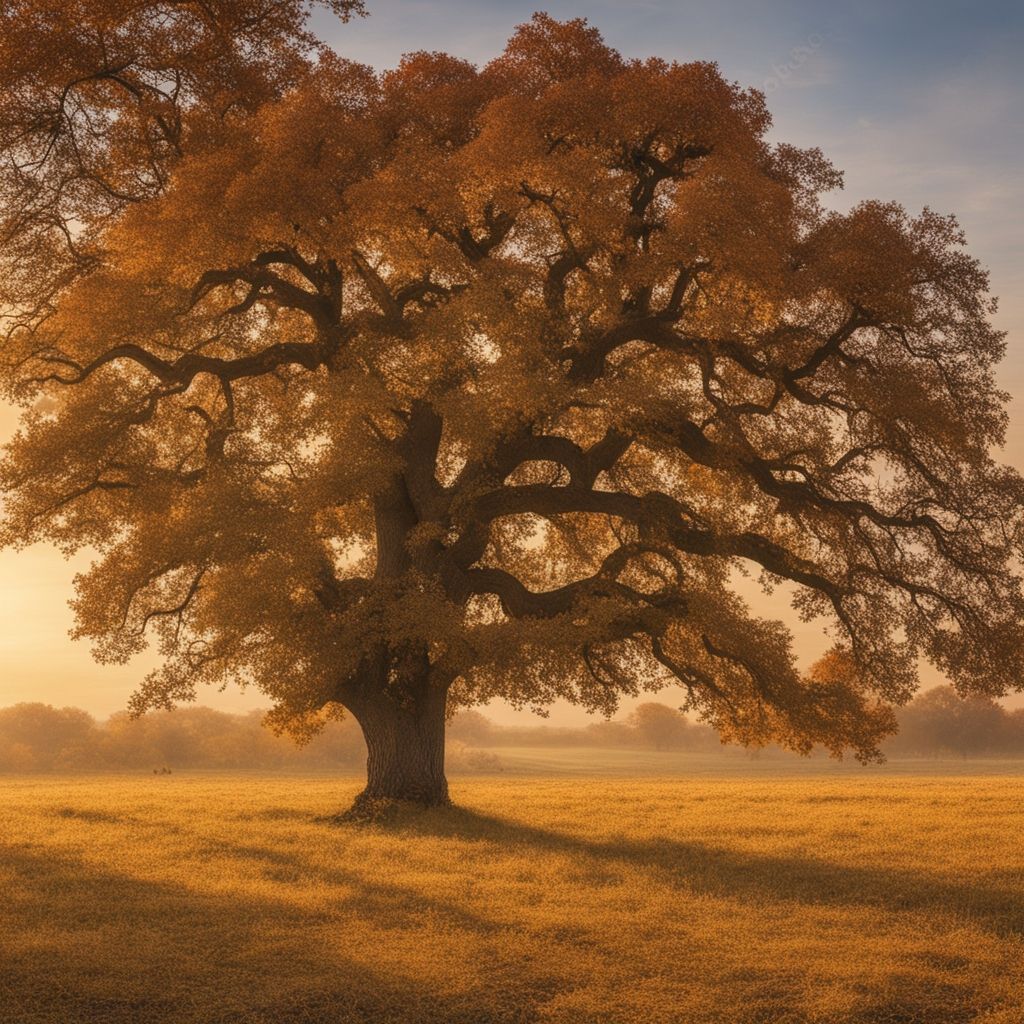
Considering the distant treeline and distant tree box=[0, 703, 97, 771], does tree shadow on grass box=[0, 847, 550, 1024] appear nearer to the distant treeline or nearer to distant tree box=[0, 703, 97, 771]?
the distant treeline

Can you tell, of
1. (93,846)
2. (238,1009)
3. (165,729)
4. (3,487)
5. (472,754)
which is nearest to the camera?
(238,1009)

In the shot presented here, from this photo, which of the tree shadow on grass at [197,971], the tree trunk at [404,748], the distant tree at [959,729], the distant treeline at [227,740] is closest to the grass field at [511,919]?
the tree shadow on grass at [197,971]

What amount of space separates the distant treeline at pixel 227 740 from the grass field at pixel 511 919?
30588 mm

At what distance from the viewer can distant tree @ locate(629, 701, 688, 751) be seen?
97.0m

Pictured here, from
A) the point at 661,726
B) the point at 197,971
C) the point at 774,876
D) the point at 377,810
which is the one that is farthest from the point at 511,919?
the point at 661,726

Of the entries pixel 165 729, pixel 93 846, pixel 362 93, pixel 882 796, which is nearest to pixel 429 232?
pixel 362 93

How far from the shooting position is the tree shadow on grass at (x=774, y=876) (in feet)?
51.6

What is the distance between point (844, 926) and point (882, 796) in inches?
779

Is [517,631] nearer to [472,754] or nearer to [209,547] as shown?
[209,547]

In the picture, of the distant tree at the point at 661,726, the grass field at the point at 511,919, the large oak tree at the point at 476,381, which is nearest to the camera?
the grass field at the point at 511,919

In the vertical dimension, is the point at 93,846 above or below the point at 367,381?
below

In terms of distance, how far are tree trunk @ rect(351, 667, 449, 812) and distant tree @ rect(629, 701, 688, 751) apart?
72.6 metres

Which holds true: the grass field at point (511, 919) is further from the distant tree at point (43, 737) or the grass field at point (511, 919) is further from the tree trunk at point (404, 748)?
the distant tree at point (43, 737)

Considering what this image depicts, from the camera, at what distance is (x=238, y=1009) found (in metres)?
10.6
